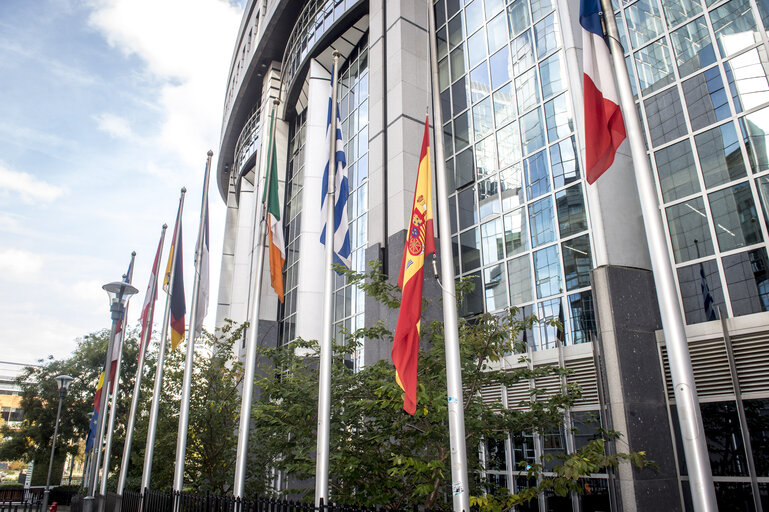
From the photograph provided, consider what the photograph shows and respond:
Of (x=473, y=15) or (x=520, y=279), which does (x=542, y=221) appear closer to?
(x=520, y=279)

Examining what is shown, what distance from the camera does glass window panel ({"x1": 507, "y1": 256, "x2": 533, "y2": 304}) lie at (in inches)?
607

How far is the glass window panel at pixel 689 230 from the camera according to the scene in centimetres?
1193

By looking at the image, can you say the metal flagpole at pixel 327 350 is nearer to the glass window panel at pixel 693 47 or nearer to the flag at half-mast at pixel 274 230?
the flag at half-mast at pixel 274 230

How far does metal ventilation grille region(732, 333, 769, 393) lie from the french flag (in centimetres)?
650

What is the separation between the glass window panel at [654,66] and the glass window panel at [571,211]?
3.15m

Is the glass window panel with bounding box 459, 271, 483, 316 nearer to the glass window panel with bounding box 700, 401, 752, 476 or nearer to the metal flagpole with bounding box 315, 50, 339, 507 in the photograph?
the metal flagpole with bounding box 315, 50, 339, 507

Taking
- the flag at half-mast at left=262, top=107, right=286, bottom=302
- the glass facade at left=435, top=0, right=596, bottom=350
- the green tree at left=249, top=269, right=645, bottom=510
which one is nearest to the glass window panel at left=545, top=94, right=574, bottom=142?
the glass facade at left=435, top=0, right=596, bottom=350

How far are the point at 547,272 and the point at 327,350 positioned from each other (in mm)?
7539

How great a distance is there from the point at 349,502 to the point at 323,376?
2320mm

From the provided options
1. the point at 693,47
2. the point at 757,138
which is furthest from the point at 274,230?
the point at 693,47

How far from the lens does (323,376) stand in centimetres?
970

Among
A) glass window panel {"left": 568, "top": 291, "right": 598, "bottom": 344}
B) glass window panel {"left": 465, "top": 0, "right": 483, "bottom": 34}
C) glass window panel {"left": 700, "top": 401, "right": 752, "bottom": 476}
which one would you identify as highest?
glass window panel {"left": 465, "top": 0, "right": 483, "bottom": 34}

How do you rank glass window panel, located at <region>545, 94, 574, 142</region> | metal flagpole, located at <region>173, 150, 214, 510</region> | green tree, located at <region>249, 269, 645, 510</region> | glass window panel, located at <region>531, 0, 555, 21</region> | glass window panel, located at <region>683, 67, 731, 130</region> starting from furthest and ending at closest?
glass window panel, located at <region>531, 0, 555, 21</region>
glass window panel, located at <region>545, 94, 574, 142</region>
metal flagpole, located at <region>173, 150, 214, 510</region>
glass window panel, located at <region>683, 67, 731, 130</region>
green tree, located at <region>249, 269, 645, 510</region>

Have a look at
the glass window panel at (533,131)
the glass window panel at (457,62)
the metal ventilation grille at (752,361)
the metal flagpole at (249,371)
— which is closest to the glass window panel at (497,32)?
the glass window panel at (457,62)
